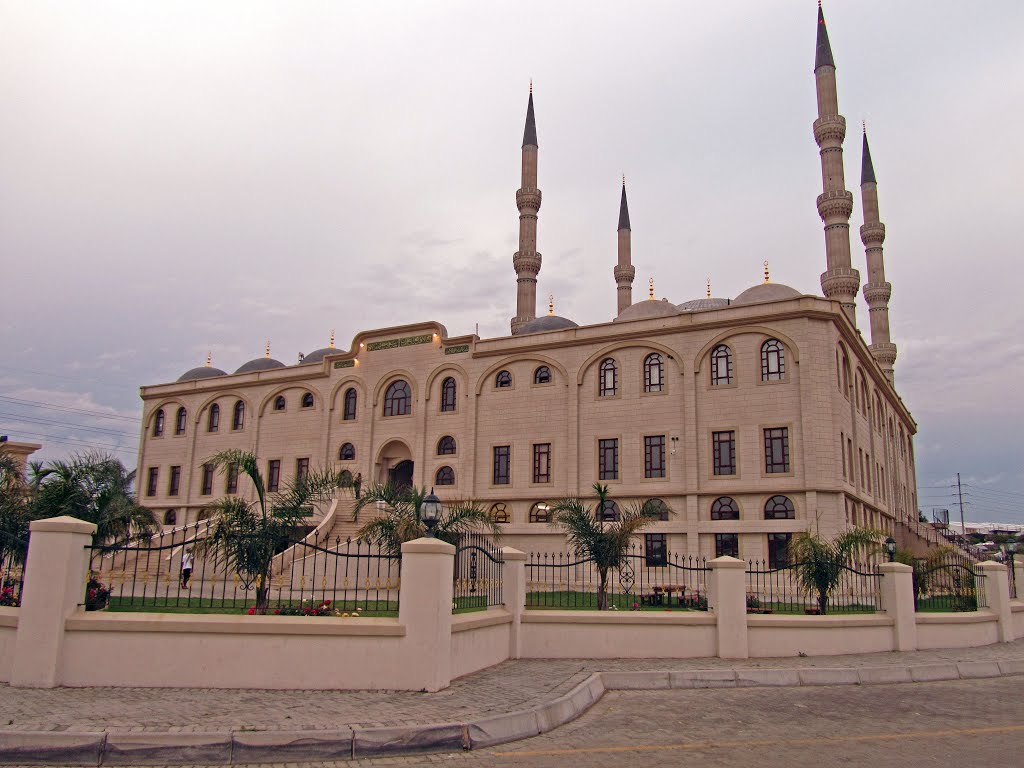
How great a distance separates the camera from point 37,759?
622cm

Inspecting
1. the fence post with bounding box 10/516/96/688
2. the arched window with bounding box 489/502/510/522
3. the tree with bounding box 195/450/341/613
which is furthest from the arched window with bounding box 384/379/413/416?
the fence post with bounding box 10/516/96/688

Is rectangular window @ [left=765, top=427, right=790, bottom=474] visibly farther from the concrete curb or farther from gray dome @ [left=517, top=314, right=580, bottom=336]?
the concrete curb

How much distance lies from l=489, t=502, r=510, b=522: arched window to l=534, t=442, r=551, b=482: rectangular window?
5.23 feet

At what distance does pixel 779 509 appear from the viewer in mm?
23969

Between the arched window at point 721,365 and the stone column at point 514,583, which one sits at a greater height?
the arched window at point 721,365

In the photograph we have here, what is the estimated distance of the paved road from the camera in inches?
263

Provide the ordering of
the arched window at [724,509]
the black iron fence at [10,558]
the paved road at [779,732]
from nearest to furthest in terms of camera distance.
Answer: the paved road at [779,732] → the black iron fence at [10,558] → the arched window at [724,509]

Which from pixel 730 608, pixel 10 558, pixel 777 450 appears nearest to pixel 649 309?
pixel 777 450

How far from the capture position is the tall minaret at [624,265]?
142 feet

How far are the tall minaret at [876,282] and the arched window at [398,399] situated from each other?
2515 centimetres

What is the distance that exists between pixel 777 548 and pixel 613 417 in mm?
6642

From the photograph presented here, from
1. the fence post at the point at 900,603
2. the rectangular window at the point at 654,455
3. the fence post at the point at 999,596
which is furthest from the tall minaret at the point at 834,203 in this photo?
the fence post at the point at 900,603

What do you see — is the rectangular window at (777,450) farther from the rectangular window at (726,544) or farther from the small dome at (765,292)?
the small dome at (765,292)

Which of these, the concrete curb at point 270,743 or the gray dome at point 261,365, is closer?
the concrete curb at point 270,743
